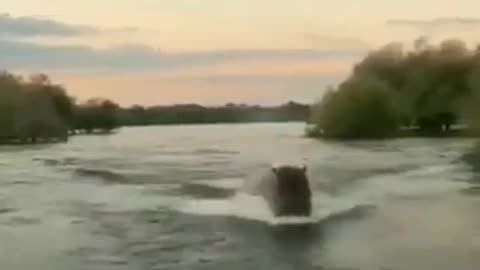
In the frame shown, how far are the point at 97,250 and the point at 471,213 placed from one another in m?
2.22

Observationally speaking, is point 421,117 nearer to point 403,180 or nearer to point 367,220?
point 367,220

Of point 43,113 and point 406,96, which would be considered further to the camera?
point 406,96

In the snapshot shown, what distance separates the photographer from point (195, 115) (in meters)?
4.63

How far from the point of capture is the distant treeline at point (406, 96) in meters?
4.99

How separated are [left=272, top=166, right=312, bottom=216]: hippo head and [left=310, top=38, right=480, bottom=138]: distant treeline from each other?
0.33 m

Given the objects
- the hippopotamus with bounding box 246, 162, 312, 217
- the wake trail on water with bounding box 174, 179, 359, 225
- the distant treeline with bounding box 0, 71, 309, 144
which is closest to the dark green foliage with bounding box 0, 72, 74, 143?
the distant treeline with bounding box 0, 71, 309, 144

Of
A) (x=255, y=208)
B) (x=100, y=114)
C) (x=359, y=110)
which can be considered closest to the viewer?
(x=100, y=114)

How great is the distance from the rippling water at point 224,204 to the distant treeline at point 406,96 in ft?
0.40

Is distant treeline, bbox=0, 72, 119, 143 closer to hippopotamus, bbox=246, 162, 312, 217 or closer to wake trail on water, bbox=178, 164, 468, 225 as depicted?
wake trail on water, bbox=178, 164, 468, 225

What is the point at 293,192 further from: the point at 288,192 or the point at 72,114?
the point at 72,114

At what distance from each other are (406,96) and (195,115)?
1.45m

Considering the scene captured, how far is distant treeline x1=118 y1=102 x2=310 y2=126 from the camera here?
178 inches

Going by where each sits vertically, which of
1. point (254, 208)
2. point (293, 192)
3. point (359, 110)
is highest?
point (359, 110)

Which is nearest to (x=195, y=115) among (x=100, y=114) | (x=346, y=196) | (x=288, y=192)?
(x=100, y=114)
